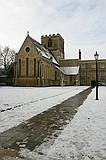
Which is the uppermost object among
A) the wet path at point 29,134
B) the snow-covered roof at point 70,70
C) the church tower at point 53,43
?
the church tower at point 53,43

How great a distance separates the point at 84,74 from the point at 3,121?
75.7m

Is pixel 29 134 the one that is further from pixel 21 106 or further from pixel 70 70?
pixel 70 70

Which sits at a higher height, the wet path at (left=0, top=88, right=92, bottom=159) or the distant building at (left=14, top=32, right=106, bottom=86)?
the distant building at (left=14, top=32, right=106, bottom=86)

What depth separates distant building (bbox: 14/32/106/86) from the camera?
57.4 metres

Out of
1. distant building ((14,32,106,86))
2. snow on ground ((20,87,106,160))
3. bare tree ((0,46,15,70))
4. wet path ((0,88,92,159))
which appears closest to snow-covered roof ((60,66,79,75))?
distant building ((14,32,106,86))

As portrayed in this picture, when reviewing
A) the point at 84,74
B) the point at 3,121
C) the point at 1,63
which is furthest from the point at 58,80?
the point at 3,121

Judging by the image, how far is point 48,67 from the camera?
213 ft

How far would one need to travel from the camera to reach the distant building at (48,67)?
5739cm

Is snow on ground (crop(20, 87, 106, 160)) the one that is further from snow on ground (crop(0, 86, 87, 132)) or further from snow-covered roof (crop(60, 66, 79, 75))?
snow-covered roof (crop(60, 66, 79, 75))

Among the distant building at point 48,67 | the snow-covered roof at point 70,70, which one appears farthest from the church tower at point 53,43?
the snow-covered roof at point 70,70

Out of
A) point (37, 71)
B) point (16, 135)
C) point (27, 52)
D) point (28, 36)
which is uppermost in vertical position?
point (28, 36)

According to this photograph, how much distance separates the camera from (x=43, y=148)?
4617 millimetres

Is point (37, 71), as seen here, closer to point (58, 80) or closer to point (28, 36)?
point (28, 36)

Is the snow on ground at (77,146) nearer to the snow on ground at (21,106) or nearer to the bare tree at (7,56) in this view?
the snow on ground at (21,106)
